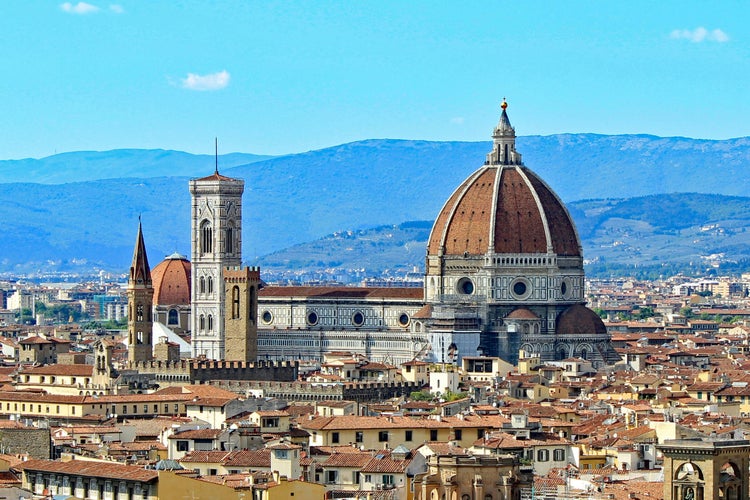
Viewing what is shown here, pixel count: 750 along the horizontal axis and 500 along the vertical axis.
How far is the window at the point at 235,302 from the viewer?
124 metres

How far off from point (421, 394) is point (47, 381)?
17009mm

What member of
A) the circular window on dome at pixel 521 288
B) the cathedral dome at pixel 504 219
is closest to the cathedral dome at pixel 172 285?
the cathedral dome at pixel 504 219

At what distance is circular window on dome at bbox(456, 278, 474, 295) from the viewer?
130 metres

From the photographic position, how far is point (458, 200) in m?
132

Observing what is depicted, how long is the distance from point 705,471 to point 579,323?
8926cm

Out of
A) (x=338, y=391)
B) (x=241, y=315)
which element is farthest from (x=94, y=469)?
(x=241, y=315)

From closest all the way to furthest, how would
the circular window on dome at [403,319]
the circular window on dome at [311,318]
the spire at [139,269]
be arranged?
the spire at [139,269], the circular window on dome at [403,319], the circular window on dome at [311,318]

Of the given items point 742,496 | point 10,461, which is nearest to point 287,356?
point 10,461

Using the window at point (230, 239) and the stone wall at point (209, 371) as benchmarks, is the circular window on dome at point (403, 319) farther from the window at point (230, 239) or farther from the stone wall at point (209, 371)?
the stone wall at point (209, 371)

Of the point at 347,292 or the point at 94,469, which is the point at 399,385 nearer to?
the point at 94,469

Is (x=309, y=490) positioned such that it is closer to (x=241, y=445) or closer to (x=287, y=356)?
(x=241, y=445)

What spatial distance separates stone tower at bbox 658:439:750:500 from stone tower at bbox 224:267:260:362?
279ft

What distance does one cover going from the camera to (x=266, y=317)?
135625 millimetres

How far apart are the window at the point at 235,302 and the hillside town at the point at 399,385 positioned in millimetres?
197
